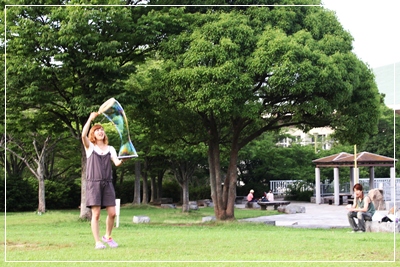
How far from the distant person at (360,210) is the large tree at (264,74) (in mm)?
4206

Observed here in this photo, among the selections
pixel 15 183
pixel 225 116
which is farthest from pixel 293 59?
pixel 15 183

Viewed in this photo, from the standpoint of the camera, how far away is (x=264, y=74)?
693 inches

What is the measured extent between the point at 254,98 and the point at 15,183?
15642 millimetres

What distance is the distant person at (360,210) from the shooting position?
1358 centimetres

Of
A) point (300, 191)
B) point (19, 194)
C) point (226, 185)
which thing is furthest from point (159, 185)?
point (226, 185)

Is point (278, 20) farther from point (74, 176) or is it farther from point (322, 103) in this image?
point (74, 176)

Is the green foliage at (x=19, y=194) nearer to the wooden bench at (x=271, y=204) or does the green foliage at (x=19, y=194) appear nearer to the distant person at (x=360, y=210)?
the wooden bench at (x=271, y=204)

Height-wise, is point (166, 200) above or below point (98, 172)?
below

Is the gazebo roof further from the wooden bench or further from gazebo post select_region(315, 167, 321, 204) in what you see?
the wooden bench

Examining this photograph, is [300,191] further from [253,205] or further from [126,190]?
[126,190]

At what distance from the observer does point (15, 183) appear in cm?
2998

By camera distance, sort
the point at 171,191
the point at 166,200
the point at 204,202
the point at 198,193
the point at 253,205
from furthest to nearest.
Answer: the point at 198,193 → the point at 171,191 → the point at 204,202 → the point at 166,200 → the point at 253,205

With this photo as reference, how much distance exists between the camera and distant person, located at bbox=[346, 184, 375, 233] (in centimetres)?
1358

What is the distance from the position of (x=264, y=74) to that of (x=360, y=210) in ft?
17.3
